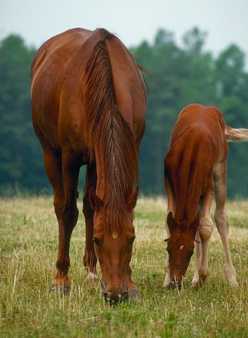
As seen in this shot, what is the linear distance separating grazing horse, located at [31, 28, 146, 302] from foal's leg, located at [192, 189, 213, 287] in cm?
98

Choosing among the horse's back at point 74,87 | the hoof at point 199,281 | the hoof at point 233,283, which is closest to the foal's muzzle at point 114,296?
the horse's back at point 74,87

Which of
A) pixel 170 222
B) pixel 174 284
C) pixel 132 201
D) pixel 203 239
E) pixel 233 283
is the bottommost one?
pixel 233 283

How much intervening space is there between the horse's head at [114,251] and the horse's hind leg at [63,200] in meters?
1.22

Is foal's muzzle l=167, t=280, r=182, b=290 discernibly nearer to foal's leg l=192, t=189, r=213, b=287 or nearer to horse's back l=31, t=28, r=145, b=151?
foal's leg l=192, t=189, r=213, b=287

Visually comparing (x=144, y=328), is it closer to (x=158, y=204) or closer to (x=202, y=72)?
(x=158, y=204)

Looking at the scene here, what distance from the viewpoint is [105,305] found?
23.5 ft

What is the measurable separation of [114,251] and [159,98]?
55.9m

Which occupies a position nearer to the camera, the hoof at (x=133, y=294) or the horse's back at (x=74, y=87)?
the hoof at (x=133, y=294)

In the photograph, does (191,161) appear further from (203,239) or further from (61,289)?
(61,289)

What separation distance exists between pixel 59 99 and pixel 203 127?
4.64 ft

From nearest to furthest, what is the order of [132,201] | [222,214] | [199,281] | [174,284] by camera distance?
[132,201], [174,284], [199,281], [222,214]

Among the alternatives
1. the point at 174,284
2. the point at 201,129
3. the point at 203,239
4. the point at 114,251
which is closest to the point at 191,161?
the point at 201,129

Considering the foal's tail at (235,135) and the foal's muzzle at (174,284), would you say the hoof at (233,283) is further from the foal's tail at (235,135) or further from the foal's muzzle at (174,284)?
the foal's tail at (235,135)

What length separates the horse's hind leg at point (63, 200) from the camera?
8.31 metres
